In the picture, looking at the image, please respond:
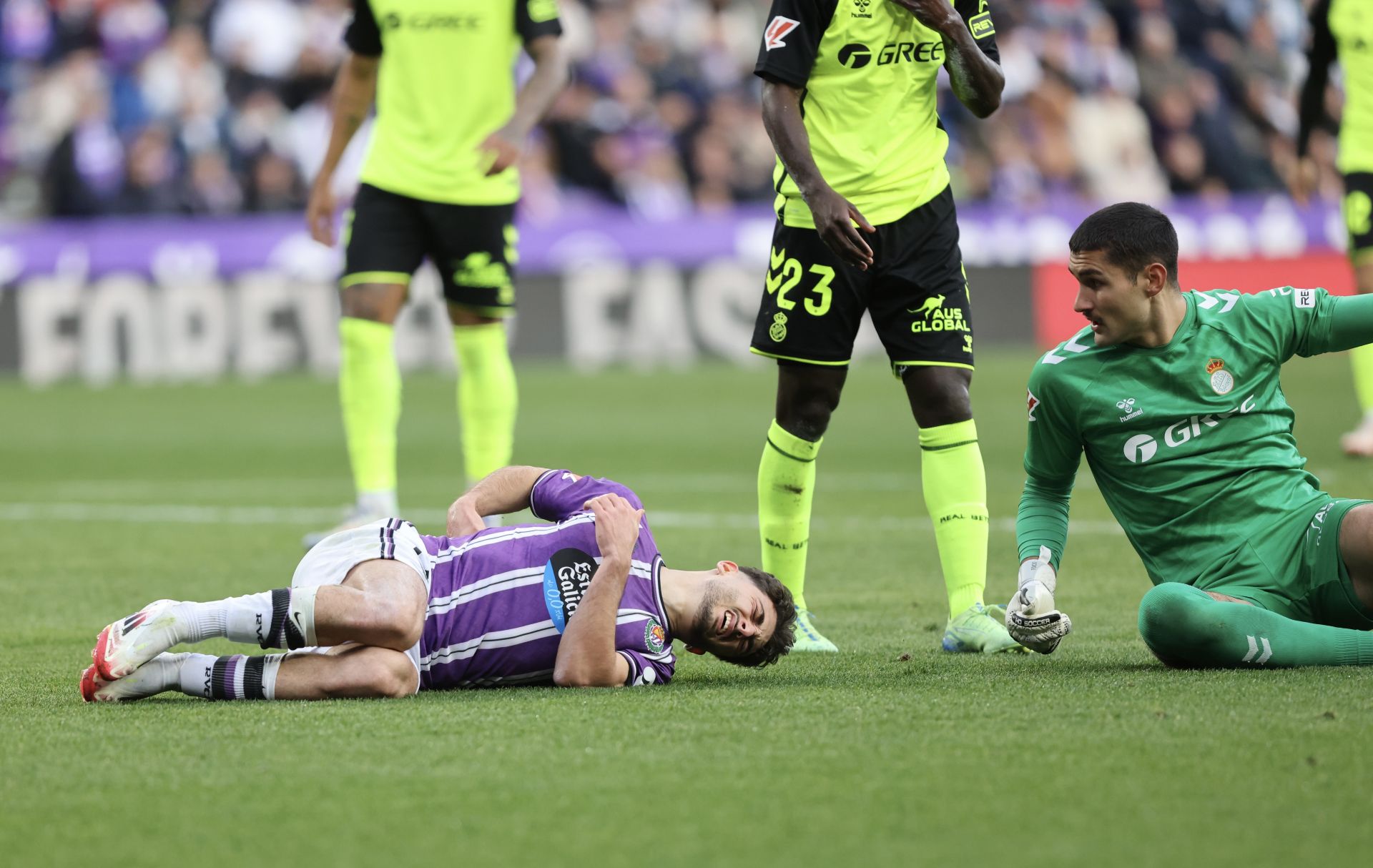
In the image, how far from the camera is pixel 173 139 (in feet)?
63.3

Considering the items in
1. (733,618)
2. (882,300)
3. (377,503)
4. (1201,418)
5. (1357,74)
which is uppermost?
(1357,74)

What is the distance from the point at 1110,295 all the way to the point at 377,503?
A: 12.1 feet

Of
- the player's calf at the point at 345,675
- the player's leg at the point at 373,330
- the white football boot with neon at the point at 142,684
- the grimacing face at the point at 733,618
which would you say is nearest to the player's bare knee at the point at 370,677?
the player's calf at the point at 345,675

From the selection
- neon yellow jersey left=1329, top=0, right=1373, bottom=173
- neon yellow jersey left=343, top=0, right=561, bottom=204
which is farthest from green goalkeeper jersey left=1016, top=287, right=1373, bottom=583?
neon yellow jersey left=1329, top=0, right=1373, bottom=173

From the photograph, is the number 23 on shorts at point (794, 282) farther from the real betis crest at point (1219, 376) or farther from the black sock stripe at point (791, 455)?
the real betis crest at point (1219, 376)

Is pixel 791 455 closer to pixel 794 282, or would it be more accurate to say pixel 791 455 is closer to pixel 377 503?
pixel 794 282

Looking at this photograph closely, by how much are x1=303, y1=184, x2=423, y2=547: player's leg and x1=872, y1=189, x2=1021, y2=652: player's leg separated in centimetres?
281

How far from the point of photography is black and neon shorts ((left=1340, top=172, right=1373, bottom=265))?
942cm

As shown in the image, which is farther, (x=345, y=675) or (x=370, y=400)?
(x=370, y=400)

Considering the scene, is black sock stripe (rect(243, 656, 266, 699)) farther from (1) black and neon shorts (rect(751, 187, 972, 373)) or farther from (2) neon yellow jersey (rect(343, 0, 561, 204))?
(2) neon yellow jersey (rect(343, 0, 561, 204))

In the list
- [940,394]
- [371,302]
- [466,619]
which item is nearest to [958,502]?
[940,394]

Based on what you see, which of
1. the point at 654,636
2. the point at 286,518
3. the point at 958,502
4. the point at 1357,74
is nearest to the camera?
the point at 654,636

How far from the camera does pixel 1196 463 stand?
4.47 metres

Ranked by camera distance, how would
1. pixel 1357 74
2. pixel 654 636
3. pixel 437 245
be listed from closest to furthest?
pixel 654 636 < pixel 437 245 < pixel 1357 74
